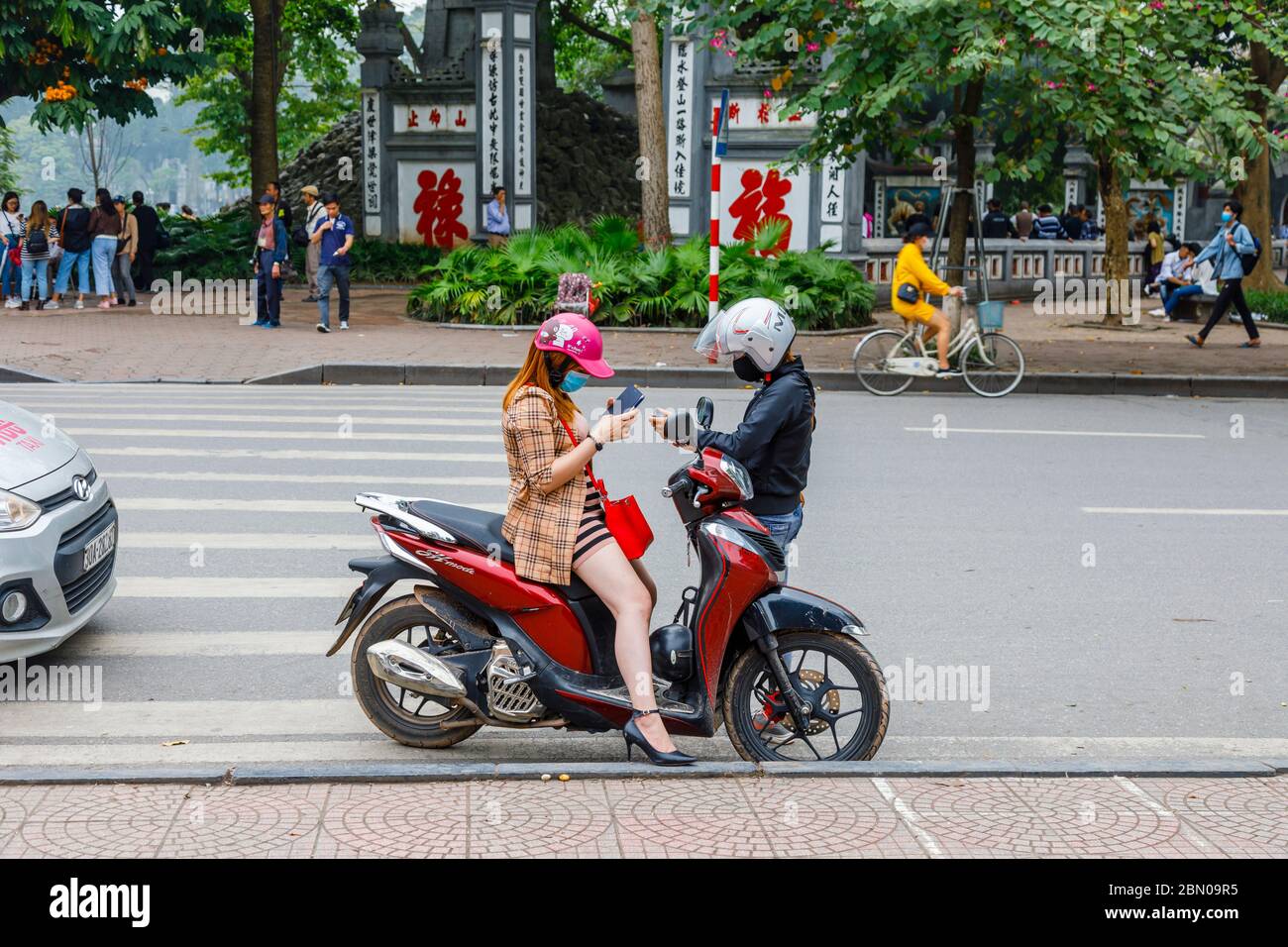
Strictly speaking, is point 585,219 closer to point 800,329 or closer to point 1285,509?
point 800,329

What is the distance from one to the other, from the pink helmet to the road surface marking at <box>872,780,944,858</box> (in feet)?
5.23

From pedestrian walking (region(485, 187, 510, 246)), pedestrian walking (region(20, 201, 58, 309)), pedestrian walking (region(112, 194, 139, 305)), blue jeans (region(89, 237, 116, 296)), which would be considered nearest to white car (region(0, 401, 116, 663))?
pedestrian walking (region(20, 201, 58, 309))

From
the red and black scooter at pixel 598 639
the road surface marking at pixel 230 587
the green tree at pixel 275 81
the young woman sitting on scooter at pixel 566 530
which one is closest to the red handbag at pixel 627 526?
the young woman sitting on scooter at pixel 566 530

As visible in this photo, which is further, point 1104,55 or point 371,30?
point 371,30

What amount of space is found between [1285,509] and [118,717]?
7.46 meters

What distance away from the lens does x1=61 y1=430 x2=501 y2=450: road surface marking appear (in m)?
11.6

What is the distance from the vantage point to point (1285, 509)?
32.2ft

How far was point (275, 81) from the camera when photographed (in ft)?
105

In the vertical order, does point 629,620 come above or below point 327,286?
below

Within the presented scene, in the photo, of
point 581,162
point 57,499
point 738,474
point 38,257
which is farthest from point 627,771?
point 581,162

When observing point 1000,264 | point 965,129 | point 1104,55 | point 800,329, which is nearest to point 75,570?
point 1104,55

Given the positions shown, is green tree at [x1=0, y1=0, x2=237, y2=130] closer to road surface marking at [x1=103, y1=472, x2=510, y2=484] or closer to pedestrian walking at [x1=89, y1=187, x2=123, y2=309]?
pedestrian walking at [x1=89, y1=187, x2=123, y2=309]

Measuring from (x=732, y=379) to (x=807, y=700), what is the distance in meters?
11.2

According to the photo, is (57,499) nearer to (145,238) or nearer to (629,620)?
(629,620)
